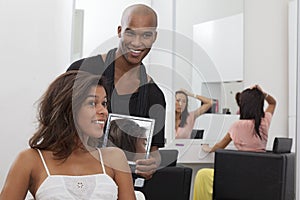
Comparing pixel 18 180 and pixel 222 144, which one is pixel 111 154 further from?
pixel 222 144

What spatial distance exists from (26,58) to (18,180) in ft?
1.65

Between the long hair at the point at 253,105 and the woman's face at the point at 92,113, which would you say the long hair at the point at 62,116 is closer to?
the woman's face at the point at 92,113

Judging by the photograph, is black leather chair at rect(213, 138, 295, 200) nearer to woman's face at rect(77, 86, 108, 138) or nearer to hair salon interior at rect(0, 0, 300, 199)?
hair salon interior at rect(0, 0, 300, 199)

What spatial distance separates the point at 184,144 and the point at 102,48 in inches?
13.6

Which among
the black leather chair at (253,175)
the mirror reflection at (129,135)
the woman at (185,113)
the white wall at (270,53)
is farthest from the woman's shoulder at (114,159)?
the white wall at (270,53)

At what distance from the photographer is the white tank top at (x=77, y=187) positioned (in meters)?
0.85

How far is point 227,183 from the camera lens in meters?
1.23

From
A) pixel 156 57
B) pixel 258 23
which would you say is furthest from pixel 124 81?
pixel 258 23

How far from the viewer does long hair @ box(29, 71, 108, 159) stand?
894 millimetres

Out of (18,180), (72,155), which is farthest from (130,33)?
(18,180)

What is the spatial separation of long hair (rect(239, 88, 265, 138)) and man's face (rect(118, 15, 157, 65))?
0.33 meters

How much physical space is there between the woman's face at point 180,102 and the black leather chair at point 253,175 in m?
0.16

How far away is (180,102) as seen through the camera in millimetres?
1202

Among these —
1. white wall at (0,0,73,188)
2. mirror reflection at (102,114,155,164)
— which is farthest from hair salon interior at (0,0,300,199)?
mirror reflection at (102,114,155,164)
